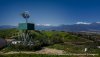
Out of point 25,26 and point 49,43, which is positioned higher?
point 25,26

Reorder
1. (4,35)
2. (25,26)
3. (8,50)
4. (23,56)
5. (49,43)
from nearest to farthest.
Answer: (23,56), (8,50), (25,26), (49,43), (4,35)

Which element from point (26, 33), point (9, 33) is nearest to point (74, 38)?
point (9, 33)

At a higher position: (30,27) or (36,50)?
(30,27)

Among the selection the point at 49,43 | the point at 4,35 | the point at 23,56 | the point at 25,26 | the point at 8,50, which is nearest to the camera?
the point at 23,56

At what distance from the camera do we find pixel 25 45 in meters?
59.7

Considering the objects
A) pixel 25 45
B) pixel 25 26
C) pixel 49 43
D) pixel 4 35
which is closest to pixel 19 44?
pixel 25 45

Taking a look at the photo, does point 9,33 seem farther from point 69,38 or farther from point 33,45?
point 33,45

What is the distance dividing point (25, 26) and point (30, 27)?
1234 mm

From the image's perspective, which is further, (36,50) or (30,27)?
(30,27)

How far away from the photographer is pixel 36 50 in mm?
59375

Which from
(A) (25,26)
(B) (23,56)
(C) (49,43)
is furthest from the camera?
(C) (49,43)

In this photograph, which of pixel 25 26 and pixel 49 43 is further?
pixel 49 43

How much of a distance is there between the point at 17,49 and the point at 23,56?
14.4m

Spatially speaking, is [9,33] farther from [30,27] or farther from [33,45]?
[33,45]
